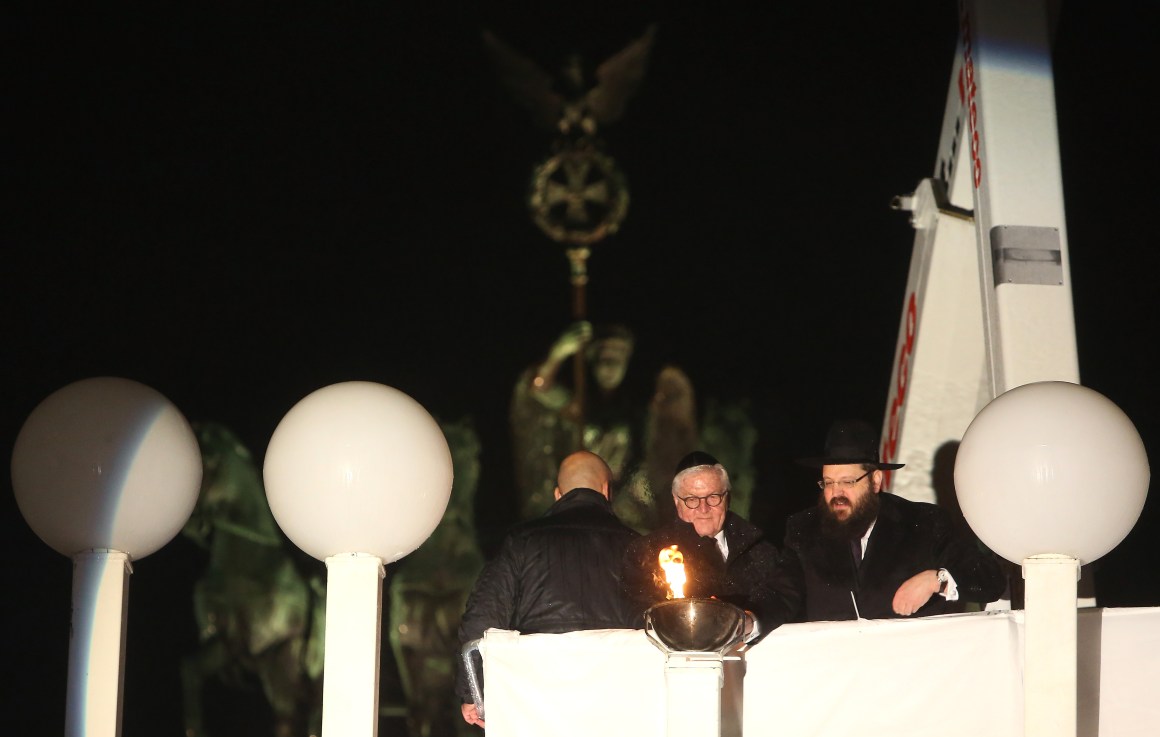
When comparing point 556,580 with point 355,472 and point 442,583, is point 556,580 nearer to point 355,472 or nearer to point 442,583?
point 355,472

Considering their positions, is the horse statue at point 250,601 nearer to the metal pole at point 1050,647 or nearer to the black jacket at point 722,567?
the black jacket at point 722,567

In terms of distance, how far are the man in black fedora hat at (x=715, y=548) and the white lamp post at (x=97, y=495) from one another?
1.26 metres

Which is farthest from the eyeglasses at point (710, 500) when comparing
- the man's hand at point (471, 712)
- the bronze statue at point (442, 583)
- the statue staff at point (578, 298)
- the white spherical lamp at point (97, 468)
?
the statue staff at point (578, 298)

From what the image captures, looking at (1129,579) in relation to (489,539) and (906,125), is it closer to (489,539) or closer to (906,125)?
(906,125)

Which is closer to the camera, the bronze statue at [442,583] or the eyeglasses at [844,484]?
the eyeglasses at [844,484]

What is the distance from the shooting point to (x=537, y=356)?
1386 centimetres

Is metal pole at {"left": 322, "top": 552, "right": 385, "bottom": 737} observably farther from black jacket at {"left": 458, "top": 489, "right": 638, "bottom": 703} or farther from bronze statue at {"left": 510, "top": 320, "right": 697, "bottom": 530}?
bronze statue at {"left": 510, "top": 320, "right": 697, "bottom": 530}

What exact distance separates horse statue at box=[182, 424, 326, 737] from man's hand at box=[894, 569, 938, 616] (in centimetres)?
825

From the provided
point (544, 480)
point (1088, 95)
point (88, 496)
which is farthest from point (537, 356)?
point (88, 496)

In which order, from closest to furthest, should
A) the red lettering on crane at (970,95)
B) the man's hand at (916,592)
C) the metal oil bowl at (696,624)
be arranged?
1. the metal oil bowl at (696,624)
2. the man's hand at (916,592)
3. the red lettering on crane at (970,95)

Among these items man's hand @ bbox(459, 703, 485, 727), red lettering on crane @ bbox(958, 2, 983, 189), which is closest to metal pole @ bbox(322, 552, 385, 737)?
Answer: man's hand @ bbox(459, 703, 485, 727)

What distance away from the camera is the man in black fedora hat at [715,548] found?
4.05 metres

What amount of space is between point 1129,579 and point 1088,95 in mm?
3055

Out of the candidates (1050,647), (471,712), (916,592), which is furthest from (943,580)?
(471,712)
